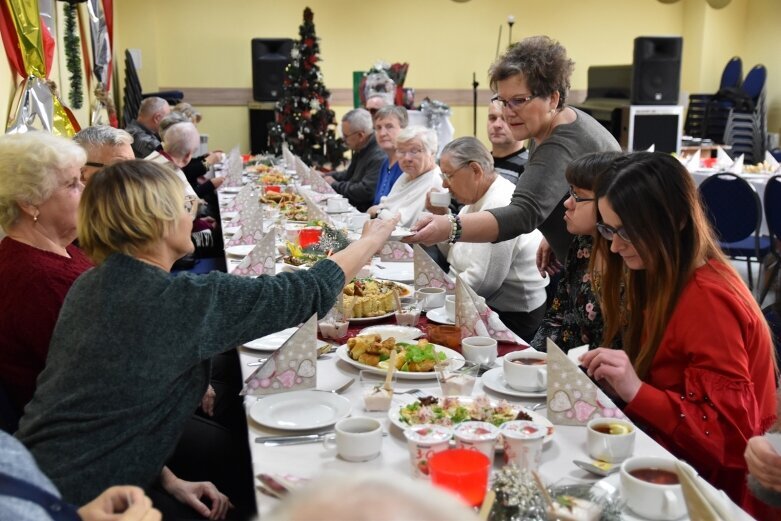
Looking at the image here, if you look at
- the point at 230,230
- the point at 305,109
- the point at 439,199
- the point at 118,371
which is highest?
the point at 305,109

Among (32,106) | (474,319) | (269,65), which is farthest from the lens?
(269,65)

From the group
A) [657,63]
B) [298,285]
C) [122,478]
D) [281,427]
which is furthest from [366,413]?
[657,63]

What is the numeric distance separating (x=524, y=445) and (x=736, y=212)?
4.96m

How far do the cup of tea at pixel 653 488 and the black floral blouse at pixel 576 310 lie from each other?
107cm

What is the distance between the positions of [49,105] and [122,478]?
3.62 meters

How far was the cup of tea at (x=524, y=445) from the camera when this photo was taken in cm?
146

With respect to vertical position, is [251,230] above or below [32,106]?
below

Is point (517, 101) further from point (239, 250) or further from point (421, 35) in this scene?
point (421, 35)

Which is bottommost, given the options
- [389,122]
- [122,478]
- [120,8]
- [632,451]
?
[122,478]

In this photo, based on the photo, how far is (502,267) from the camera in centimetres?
316

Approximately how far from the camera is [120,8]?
10.4 m

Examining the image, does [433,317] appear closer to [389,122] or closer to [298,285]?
[298,285]

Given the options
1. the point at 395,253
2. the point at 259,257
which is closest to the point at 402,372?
the point at 259,257

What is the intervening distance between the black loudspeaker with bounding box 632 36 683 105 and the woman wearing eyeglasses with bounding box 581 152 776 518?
814 centimetres
